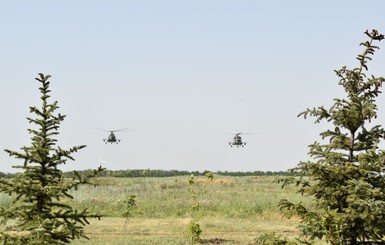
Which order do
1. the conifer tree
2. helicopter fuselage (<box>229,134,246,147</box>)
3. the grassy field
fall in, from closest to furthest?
the conifer tree
the grassy field
helicopter fuselage (<box>229,134,246,147</box>)

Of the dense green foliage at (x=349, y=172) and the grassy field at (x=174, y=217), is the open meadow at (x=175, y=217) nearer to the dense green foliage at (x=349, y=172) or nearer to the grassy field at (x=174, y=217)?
the grassy field at (x=174, y=217)

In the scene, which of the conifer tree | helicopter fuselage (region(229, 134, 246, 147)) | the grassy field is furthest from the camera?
helicopter fuselage (region(229, 134, 246, 147))

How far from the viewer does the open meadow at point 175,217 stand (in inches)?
1302

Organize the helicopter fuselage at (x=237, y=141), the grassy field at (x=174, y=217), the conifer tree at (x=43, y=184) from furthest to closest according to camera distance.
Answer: the helicopter fuselage at (x=237, y=141)
the grassy field at (x=174, y=217)
the conifer tree at (x=43, y=184)

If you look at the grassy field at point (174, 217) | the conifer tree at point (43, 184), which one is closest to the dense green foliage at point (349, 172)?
the conifer tree at point (43, 184)

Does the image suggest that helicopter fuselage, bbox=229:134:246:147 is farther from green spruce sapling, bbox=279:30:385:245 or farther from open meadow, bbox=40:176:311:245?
green spruce sapling, bbox=279:30:385:245

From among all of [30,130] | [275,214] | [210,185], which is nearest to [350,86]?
[30,130]

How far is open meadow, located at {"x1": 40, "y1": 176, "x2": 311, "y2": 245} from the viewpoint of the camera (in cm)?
3306

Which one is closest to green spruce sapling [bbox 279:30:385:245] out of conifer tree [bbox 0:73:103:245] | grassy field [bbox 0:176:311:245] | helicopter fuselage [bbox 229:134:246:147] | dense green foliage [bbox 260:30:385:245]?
dense green foliage [bbox 260:30:385:245]

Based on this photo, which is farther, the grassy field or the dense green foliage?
the grassy field

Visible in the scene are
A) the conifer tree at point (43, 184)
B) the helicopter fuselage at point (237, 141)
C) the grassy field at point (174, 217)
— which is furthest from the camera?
the helicopter fuselage at point (237, 141)

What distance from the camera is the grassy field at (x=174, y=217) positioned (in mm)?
33062

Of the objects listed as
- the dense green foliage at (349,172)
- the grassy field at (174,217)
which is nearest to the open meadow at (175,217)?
the grassy field at (174,217)

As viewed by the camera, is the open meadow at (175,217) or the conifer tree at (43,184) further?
the open meadow at (175,217)
